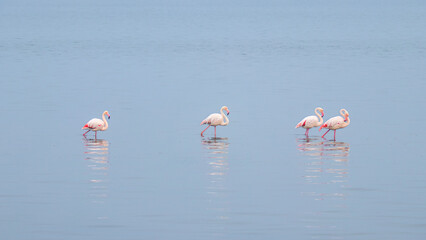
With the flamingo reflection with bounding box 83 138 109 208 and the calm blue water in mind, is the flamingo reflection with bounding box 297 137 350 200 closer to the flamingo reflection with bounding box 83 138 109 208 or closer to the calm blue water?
the calm blue water

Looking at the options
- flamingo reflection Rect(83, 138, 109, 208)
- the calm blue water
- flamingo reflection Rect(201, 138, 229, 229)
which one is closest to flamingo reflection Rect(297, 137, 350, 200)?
the calm blue water

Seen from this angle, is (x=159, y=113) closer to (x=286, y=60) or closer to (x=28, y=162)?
(x=28, y=162)

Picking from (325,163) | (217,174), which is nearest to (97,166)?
(217,174)

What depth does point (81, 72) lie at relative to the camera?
46.9m

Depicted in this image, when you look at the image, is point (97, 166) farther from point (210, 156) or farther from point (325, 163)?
point (325, 163)

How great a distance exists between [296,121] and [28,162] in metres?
9.90

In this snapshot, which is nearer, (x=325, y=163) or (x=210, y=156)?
(x=325, y=163)

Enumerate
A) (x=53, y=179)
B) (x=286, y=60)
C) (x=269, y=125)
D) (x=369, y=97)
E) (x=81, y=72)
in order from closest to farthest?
(x=53, y=179)
(x=269, y=125)
(x=369, y=97)
(x=81, y=72)
(x=286, y=60)

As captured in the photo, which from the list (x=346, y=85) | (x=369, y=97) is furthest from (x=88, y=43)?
(x=369, y=97)

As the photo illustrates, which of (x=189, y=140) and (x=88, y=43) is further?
(x=88, y=43)

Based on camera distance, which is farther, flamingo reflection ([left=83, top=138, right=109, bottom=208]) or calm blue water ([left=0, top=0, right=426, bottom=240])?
flamingo reflection ([left=83, top=138, right=109, bottom=208])

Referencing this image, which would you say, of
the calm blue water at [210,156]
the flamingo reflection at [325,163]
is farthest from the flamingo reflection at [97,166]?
the flamingo reflection at [325,163]

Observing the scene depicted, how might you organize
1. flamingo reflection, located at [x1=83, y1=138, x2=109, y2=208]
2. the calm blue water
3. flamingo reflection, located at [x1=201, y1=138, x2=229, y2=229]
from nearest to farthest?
the calm blue water
flamingo reflection, located at [x1=201, y1=138, x2=229, y2=229]
flamingo reflection, located at [x1=83, y1=138, x2=109, y2=208]

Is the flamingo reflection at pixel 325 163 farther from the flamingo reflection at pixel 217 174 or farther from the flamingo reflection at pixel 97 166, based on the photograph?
the flamingo reflection at pixel 97 166
